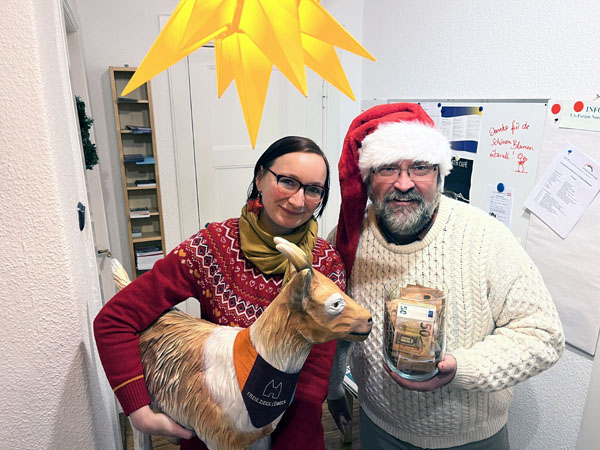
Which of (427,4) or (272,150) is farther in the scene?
(427,4)

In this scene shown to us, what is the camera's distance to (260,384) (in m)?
0.77

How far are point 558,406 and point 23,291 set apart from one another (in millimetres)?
1804

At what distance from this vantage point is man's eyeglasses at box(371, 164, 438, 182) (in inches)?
41.3

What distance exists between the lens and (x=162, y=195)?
2.59m

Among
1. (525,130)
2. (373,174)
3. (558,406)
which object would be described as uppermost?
(525,130)

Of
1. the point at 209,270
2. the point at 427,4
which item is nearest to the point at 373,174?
the point at 209,270

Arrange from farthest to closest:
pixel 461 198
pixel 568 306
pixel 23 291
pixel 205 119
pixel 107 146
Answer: pixel 205 119 → pixel 107 146 → pixel 461 198 → pixel 568 306 → pixel 23 291

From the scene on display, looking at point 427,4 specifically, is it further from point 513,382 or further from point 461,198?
point 513,382

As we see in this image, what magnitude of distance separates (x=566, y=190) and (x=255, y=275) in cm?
122

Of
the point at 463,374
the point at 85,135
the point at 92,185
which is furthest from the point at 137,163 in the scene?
the point at 463,374

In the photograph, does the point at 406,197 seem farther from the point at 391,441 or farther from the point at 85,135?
the point at 85,135

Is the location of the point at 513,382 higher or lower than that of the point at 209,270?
lower

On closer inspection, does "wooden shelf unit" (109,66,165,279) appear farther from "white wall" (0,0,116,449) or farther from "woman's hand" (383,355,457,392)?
"woman's hand" (383,355,457,392)

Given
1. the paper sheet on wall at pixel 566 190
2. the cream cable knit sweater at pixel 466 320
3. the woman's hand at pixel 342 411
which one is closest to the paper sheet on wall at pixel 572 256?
the paper sheet on wall at pixel 566 190
